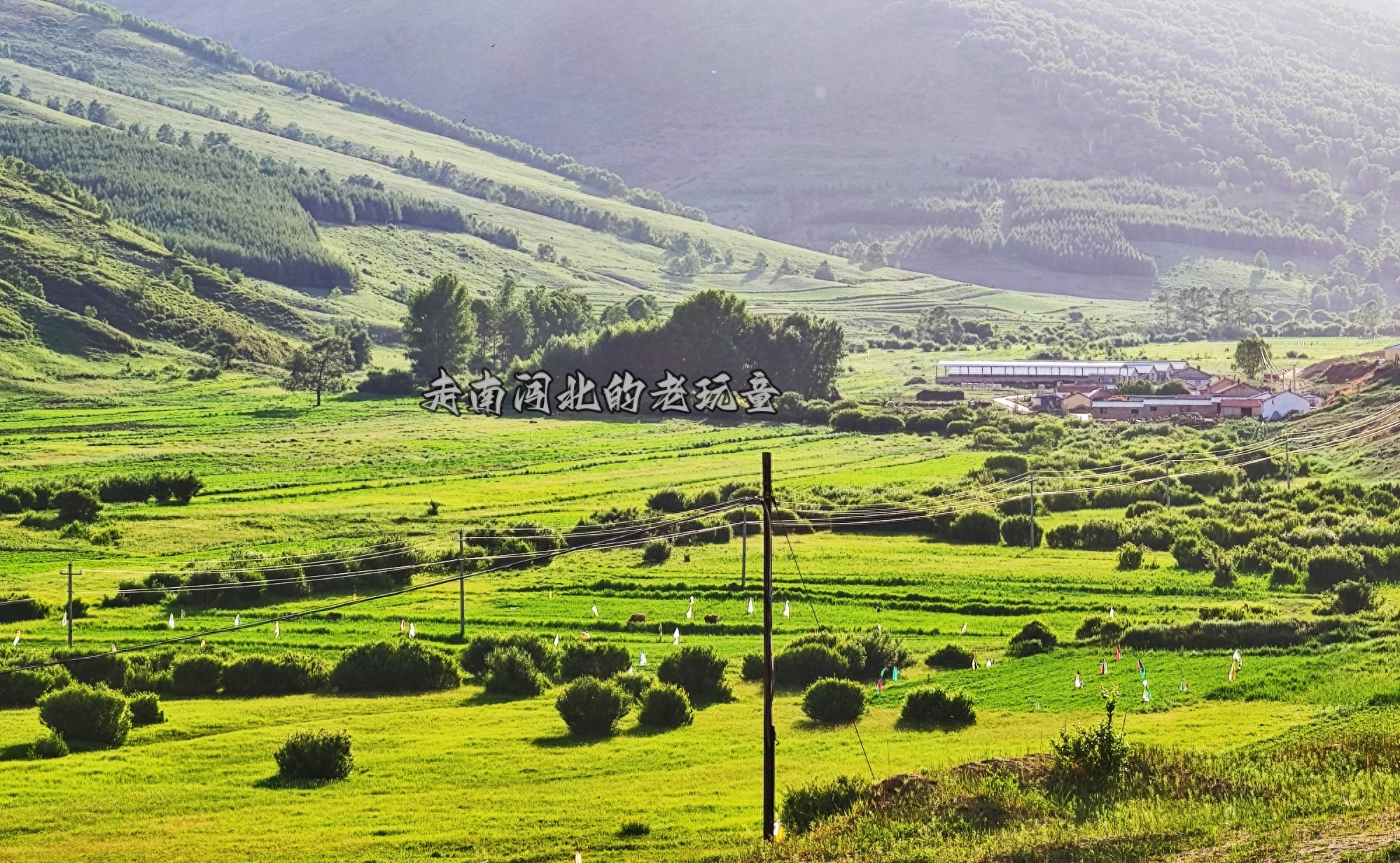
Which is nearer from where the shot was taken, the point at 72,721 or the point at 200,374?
the point at 72,721

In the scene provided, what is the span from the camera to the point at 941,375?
190750 mm

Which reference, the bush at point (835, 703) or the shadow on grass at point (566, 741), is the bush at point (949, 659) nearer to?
the bush at point (835, 703)

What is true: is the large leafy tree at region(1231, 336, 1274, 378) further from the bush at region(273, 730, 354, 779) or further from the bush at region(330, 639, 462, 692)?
the bush at region(273, 730, 354, 779)

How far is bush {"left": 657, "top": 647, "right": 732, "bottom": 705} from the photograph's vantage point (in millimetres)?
47719

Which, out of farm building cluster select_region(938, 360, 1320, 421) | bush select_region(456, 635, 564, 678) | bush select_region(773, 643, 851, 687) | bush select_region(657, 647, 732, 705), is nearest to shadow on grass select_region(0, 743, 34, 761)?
bush select_region(456, 635, 564, 678)

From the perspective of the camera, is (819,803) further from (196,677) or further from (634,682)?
(196,677)

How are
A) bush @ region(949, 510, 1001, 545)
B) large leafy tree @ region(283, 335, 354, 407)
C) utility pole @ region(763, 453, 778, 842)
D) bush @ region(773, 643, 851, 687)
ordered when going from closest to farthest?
utility pole @ region(763, 453, 778, 842)
bush @ region(773, 643, 851, 687)
bush @ region(949, 510, 1001, 545)
large leafy tree @ region(283, 335, 354, 407)

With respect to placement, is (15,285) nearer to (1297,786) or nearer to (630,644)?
(630,644)

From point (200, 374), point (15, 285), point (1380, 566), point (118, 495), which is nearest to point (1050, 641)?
point (1380, 566)

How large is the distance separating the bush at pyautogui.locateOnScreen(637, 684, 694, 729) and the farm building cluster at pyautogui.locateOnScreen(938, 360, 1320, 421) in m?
106

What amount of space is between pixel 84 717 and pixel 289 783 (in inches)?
299

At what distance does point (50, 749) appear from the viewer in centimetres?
4038

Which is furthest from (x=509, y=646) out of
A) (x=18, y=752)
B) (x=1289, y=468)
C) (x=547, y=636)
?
(x=1289, y=468)

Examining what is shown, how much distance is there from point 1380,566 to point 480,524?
44.2 meters
